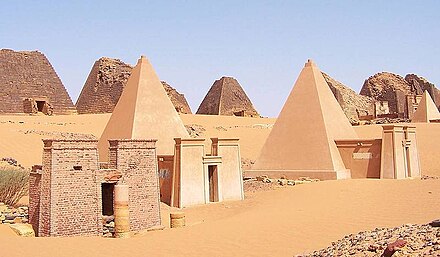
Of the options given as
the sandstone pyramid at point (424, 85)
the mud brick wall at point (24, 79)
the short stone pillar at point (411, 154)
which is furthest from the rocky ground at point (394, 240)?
the sandstone pyramid at point (424, 85)

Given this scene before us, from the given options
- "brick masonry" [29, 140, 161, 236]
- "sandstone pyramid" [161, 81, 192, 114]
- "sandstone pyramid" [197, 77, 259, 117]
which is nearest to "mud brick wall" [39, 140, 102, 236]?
"brick masonry" [29, 140, 161, 236]

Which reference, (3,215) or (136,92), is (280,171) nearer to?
(136,92)

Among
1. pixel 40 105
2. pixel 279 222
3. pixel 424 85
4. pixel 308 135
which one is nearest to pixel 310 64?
pixel 308 135

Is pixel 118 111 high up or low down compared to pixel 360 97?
down

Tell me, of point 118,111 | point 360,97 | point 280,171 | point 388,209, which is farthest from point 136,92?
point 360,97

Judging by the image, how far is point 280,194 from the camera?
1786 cm

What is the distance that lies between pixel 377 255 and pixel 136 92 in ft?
45.3

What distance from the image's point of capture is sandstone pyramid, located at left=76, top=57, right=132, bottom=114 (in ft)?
107

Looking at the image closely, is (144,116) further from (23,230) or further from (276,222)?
(276,222)

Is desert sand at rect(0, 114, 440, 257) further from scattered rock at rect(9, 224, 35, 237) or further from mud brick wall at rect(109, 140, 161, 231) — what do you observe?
mud brick wall at rect(109, 140, 161, 231)

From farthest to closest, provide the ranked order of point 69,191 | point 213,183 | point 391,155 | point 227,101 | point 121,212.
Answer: point 227,101 → point 391,155 → point 213,183 → point 121,212 → point 69,191

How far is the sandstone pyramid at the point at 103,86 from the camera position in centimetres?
3275

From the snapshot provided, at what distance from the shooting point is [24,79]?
98.9 ft

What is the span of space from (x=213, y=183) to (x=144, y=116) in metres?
3.36
